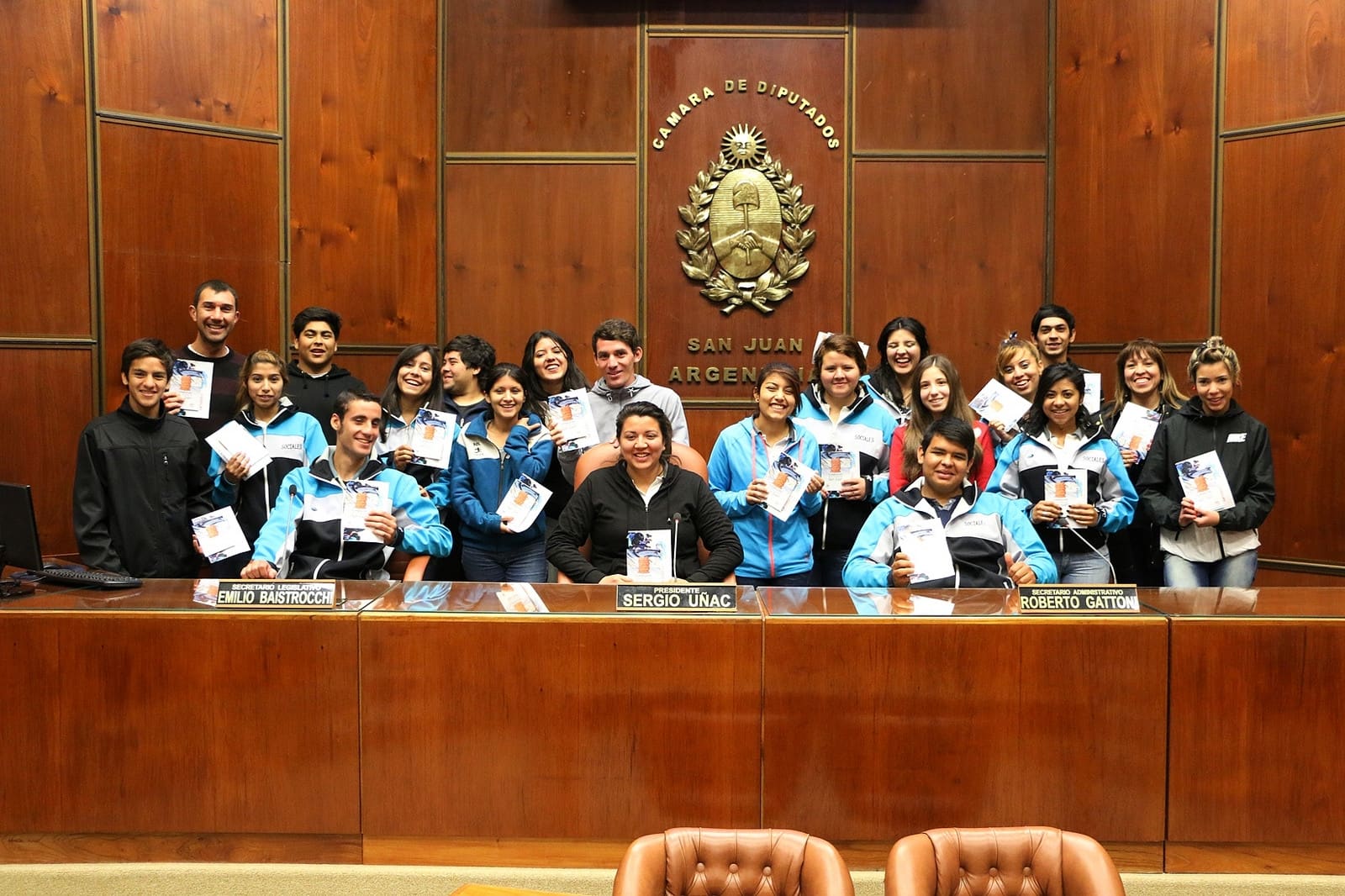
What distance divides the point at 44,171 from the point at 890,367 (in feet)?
13.6

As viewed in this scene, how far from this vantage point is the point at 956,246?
6.59 m

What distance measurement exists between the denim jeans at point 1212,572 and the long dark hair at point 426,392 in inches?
128

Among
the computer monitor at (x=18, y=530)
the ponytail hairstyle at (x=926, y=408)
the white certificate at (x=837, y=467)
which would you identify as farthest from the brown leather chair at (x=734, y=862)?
the computer monitor at (x=18, y=530)

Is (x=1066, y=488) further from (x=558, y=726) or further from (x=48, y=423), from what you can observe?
(x=48, y=423)

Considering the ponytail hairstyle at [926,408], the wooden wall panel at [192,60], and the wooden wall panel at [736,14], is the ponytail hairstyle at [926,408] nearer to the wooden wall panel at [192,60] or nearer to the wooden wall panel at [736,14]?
the wooden wall panel at [736,14]

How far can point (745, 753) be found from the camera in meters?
3.29

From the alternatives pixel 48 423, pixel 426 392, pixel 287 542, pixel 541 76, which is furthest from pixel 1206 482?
pixel 48 423

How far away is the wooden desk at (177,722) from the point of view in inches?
131

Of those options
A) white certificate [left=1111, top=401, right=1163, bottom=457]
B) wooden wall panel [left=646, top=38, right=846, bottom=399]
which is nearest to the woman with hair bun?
white certificate [left=1111, top=401, right=1163, bottom=457]

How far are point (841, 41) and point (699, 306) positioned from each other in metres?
1.77

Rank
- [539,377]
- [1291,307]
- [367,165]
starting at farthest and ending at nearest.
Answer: [367,165], [1291,307], [539,377]

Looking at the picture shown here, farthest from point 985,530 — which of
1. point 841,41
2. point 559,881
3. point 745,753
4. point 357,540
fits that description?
point 841,41

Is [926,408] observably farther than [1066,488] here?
Yes

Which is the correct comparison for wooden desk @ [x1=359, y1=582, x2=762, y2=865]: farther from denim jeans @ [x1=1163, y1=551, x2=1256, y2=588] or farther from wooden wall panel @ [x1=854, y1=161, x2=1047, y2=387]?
wooden wall panel @ [x1=854, y1=161, x2=1047, y2=387]
